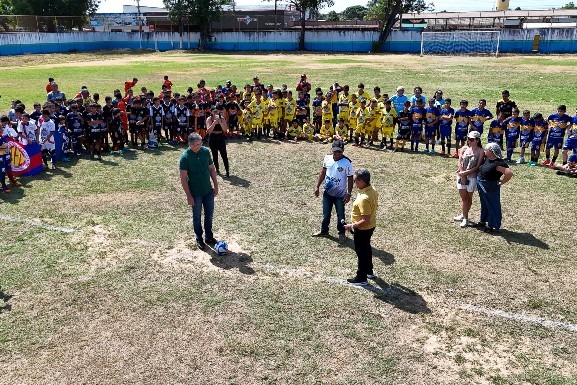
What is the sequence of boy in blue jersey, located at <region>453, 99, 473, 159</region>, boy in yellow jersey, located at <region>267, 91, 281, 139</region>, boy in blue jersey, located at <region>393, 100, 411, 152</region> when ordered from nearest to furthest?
boy in blue jersey, located at <region>453, 99, 473, 159</region>, boy in blue jersey, located at <region>393, 100, 411, 152</region>, boy in yellow jersey, located at <region>267, 91, 281, 139</region>

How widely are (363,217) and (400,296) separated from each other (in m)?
1.34

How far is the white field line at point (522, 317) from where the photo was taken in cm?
648

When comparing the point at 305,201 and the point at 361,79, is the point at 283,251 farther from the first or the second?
the point at 361,79

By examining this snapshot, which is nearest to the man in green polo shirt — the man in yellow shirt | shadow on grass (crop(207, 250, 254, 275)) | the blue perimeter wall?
shadow on grass (crop(207, 250, 254, 275))

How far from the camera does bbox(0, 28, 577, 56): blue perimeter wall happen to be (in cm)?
5088

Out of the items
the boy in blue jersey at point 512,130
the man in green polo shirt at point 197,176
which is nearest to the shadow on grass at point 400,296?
the man in green polo shirt at point 197,176

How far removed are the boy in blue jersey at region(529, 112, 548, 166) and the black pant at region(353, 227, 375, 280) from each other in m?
8.63

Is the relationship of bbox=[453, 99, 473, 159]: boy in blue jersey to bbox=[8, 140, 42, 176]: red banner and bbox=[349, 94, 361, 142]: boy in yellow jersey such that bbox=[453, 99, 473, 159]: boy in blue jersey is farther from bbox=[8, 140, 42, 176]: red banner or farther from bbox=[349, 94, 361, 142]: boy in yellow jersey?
bbox=[8, 140, 42, 176]: red banner

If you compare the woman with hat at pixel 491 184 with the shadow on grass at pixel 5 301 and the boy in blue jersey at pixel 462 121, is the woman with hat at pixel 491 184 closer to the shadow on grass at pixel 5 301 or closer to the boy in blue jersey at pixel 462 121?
the boy in blue jersey at pixel 462 121

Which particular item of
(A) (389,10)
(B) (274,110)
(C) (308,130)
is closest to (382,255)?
(C) (308,130)

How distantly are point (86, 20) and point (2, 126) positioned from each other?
64489 millimetres

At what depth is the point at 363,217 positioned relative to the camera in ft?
23.1

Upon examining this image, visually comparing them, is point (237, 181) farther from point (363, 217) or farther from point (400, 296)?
point (400, 296)

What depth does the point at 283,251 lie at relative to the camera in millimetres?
8734
